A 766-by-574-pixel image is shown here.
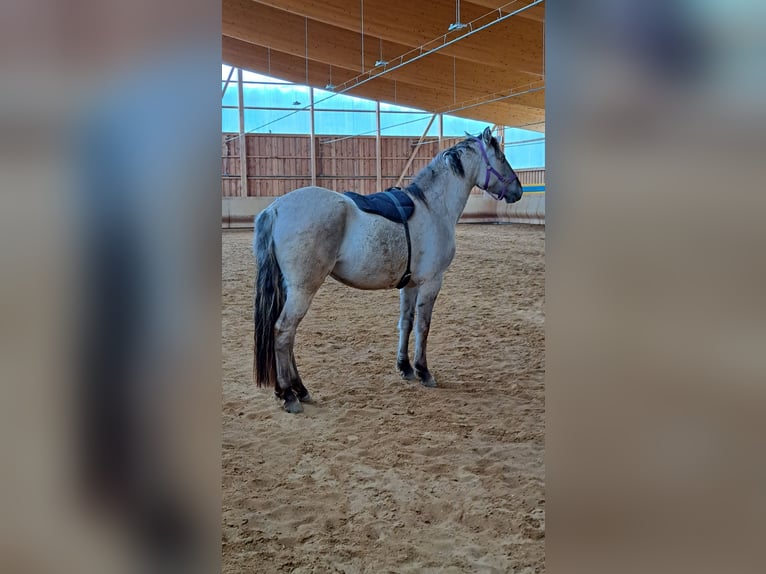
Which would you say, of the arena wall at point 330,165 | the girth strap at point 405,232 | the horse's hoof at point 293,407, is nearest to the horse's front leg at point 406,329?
the girth strap at point 405,232

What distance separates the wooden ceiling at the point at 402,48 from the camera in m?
8.58

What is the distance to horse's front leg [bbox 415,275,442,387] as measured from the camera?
3.82m

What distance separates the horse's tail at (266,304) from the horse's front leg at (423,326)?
2.97ft

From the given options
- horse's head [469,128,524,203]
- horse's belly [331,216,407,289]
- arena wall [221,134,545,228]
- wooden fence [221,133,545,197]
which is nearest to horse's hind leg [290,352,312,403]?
horse's belly [331,216,407,289]

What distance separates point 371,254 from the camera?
361 cm

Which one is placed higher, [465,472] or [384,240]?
[384,240]

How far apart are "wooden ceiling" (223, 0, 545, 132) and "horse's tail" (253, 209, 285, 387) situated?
4964mm

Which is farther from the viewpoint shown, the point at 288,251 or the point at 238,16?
the point at 238,16
